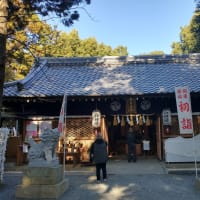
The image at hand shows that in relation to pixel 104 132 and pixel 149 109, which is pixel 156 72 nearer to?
pixel 149 109

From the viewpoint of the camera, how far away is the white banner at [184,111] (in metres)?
8.90

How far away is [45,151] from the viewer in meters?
7.38

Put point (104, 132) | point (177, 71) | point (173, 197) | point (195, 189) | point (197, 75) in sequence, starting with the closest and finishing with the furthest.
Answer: point (173, 197) < point (195, 189) < point (104, 132) < point (197, 75) < point (177, 71)

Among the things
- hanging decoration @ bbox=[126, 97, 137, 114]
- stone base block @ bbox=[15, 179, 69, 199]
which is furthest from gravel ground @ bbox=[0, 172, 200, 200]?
hanging decoration @ bbox=[126, 97, 137, 114]

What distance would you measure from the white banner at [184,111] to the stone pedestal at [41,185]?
4.44 meters

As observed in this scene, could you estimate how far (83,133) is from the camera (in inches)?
508

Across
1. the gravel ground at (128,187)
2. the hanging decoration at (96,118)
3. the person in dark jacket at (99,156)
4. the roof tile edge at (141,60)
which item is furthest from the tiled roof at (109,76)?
the gravel ground at (128,187)

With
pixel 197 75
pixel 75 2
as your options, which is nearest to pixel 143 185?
pixel 75 2

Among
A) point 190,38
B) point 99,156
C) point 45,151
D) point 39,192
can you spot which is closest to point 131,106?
point 99,156

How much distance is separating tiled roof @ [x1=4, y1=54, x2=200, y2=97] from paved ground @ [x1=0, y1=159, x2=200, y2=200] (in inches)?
151

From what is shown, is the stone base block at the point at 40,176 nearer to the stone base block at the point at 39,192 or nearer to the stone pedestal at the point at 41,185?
the stone pedestal at the point at 41,185

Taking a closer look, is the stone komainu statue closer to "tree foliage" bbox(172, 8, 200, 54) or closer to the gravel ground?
the gravel ground

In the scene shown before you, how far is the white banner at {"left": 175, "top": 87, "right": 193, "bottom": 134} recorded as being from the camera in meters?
8.90

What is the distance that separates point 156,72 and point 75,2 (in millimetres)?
8217
